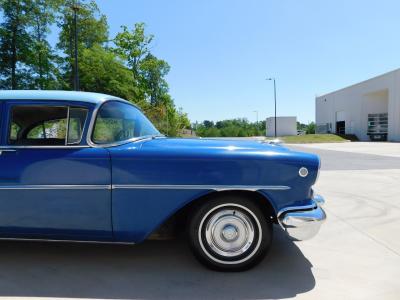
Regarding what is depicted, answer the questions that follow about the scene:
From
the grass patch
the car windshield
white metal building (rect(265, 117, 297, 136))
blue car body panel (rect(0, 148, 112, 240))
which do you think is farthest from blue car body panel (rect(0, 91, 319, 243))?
white metal building (rect(265, 117, 297, 136))

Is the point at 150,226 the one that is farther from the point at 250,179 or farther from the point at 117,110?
the point at 117,110

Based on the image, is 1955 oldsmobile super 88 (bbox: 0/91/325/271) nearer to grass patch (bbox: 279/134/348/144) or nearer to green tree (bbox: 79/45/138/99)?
green tree (bbox: 79/45/138/99)

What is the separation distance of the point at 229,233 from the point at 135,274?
0.92m

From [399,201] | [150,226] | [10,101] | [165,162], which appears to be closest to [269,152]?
[165,162]

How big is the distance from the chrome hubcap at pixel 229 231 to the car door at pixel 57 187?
3.04ft

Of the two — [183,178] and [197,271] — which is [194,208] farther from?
[197,271]

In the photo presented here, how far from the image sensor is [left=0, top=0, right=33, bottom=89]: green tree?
24.8 metres

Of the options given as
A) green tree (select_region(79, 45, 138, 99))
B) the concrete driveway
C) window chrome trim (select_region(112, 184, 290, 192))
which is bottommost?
the concrete driveway

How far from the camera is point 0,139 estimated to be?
3.18 m

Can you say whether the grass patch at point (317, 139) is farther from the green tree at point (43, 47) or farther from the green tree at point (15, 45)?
the green tree at point (15, 45)

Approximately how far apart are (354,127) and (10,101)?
50.2 meters

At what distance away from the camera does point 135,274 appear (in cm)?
317

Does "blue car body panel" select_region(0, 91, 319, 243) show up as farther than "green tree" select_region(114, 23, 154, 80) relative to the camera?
No

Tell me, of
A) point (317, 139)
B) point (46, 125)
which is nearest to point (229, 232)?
point (46, 125)
